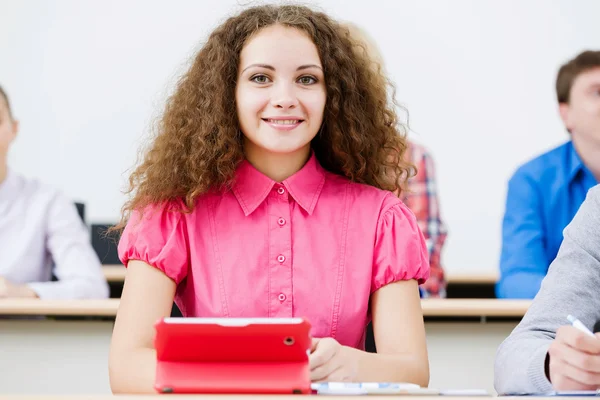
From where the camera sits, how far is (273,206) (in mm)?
1571

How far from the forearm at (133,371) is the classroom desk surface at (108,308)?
2.19 ft

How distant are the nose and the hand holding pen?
610mm

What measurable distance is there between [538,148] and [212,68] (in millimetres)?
3120

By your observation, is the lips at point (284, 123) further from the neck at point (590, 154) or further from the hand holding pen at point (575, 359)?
the neck at point (590, 154)

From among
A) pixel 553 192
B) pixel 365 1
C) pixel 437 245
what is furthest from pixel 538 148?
pixel 553 192

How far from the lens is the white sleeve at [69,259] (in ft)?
7.84

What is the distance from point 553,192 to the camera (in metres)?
2.58

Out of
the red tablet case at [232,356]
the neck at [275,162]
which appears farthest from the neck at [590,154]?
the red tablet case at [232,356]

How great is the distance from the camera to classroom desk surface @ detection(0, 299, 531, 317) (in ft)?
6.73

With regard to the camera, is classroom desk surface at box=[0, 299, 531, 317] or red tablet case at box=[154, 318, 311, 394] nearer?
red tablet case at box=[154, 318, 311, 394]

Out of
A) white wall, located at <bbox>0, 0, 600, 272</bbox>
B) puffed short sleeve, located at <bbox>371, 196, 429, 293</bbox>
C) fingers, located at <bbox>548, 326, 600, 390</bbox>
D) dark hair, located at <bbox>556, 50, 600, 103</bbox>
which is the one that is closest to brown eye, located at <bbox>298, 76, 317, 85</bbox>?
puffed short sleeve, located at <bbox>371, 196, 429, 293</bbox>

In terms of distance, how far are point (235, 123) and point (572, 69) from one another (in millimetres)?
1625

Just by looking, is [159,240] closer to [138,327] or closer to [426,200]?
[138,327]

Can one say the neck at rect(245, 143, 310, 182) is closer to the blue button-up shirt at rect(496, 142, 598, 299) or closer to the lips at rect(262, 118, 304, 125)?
the lips at rect(262, 118, 304, 125)
